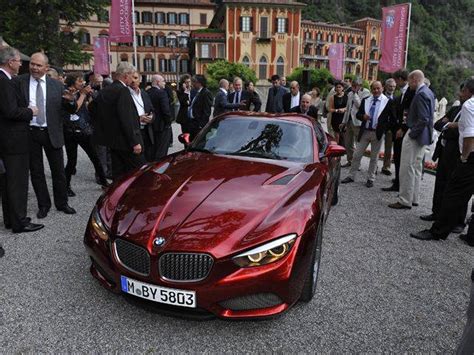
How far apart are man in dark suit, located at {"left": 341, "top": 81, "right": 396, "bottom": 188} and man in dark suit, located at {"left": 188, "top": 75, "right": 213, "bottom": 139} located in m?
3.05

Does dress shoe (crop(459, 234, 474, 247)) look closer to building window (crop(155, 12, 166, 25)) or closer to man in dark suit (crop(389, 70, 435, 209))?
man in dark suit (crop(389, 70, 435, 209))

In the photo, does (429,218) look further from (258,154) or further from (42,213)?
(42,213)

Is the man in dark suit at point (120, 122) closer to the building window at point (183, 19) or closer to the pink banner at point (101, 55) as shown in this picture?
the pink banner at point (101, 55)

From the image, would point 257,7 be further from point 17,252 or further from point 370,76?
point 17,252

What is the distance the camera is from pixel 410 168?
5.73 m

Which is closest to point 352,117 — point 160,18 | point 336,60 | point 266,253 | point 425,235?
point 425,235

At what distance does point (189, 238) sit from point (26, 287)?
5.89ft

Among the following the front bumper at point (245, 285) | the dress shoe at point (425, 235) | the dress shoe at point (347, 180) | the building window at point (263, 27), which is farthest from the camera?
the building window at point (263, 27)

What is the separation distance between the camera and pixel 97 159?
658 cm

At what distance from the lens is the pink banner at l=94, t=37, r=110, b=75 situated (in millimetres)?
20922

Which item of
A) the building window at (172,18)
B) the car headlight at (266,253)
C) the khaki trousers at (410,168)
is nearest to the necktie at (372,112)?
the khaki trousers at (410,168)

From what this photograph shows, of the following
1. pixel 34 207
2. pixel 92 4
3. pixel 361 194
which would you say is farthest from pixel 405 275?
pixel 92 4

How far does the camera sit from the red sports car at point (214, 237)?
2.48m

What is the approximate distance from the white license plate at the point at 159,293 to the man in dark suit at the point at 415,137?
4378 mm
